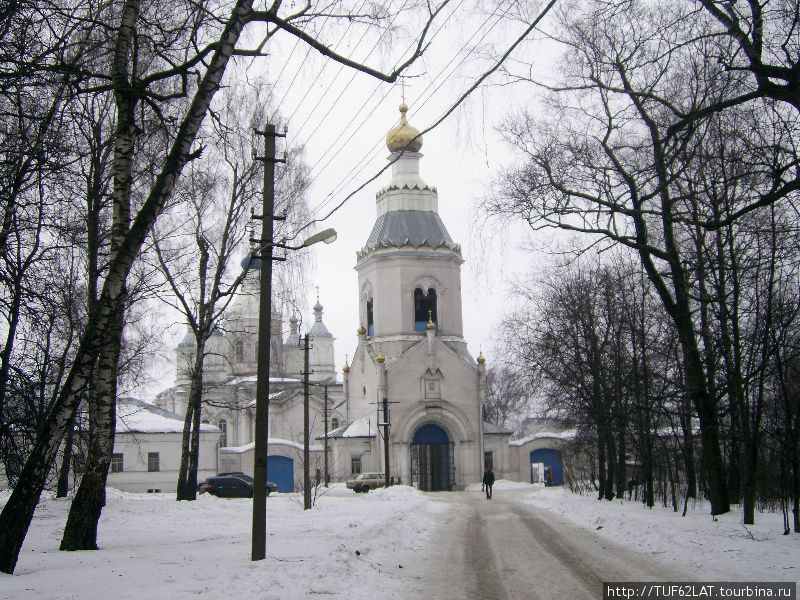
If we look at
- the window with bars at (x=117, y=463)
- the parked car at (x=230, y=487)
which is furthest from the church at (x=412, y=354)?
the window with bars at (x=117, y=463)

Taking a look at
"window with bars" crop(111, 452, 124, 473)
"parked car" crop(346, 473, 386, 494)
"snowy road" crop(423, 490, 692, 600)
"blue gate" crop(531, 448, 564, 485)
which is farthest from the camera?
"blue gate" crop(531, 448, 564, 485)

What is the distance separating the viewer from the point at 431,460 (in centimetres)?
4506

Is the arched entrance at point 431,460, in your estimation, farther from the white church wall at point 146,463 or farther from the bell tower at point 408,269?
the white church wall at point 146,463

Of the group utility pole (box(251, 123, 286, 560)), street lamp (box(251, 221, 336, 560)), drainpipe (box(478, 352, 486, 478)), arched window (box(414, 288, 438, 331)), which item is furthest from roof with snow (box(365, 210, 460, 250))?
street lamp (box(251, 221, 336, 560))

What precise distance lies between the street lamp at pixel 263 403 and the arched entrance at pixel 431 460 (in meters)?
33.3

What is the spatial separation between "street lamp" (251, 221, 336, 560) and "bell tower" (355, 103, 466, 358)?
112 ft

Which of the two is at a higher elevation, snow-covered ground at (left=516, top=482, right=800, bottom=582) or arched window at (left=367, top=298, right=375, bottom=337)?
arched window at (left=367, top=298, right=375, bottom=337)

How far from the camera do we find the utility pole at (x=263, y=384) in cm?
1148

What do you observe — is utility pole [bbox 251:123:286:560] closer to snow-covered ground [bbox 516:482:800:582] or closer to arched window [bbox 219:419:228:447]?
snow-covered ground [bbox 516:482:800:582]

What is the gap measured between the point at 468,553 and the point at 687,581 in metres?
4.74

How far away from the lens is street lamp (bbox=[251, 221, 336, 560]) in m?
11.5

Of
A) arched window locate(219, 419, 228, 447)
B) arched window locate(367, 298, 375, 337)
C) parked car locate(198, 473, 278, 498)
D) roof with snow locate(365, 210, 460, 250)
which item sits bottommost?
parked car locate(198, 473, 278, 498)

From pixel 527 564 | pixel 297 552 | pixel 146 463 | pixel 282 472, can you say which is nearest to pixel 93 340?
pixel 297 552

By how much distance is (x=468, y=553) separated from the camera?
14078 millimetres
